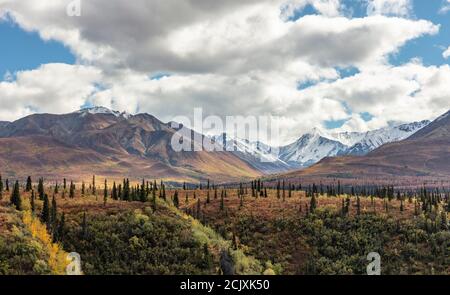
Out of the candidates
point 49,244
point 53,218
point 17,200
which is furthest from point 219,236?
point 17,200

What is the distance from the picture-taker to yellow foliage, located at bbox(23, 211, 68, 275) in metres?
72.1

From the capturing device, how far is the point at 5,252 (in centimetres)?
7106

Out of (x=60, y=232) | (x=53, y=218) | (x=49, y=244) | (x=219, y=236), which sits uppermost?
(x=53, y=218)

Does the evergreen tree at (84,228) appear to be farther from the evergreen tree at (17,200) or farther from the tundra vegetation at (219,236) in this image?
the evergreen tree at (17,200)

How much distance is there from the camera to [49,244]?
83.8 meters

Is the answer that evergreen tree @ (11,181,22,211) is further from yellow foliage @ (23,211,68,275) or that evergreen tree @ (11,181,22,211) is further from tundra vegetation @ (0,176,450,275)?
yellow foliage @ (23,211,68,275)

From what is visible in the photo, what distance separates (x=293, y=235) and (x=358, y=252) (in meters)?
18.2

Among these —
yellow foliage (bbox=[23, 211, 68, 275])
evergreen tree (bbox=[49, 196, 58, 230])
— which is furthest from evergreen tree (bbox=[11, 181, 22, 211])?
evergreen tree (bbox=[49, 196, 58, 230])

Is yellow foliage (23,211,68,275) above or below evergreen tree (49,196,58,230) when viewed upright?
below

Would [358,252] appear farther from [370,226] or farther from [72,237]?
[72,237]

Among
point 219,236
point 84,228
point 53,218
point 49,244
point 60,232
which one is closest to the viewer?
point 49,244

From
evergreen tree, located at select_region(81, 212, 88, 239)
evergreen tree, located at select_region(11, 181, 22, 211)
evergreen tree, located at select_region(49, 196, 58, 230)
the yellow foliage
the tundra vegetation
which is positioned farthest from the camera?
evergreen tree, located at select_region(11, 181, 22, 211)

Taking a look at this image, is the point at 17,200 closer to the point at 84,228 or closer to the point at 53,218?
the point at 53,218

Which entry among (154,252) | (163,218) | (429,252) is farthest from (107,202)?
(429,252)
